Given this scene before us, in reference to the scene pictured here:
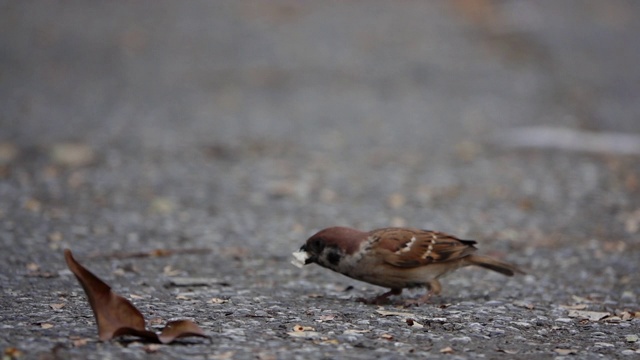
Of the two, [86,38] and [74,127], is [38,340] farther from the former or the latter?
[86,38]

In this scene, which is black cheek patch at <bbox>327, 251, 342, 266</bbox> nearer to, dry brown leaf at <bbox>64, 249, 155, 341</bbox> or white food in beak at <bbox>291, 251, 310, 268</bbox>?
white food in beak at <bbox>291, 251, 310, 268</bbox>

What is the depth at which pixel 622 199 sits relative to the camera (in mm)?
9758

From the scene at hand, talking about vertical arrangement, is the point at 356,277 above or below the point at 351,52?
below

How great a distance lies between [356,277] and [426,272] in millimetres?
448

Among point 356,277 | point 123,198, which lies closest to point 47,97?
point 123,198

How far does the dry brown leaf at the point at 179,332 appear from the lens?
4305mm

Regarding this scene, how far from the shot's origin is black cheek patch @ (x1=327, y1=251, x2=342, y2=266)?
5.56 metres

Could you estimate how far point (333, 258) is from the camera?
5.58 metres

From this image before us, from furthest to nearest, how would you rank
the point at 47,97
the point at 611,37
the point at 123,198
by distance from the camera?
the point at 611,37 → the point at 47,97 → the point at 123,198

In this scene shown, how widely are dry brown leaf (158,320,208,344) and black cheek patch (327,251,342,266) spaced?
137cm

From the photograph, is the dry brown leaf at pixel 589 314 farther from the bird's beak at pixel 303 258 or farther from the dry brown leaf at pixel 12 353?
the dry brown leaf at pixel 12 353

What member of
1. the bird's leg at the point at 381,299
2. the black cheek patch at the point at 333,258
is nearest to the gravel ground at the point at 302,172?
the bird's leg at the point at 381,299

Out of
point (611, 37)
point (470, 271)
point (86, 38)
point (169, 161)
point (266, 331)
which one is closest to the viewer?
point (266, 331)

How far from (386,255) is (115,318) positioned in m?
1.82
